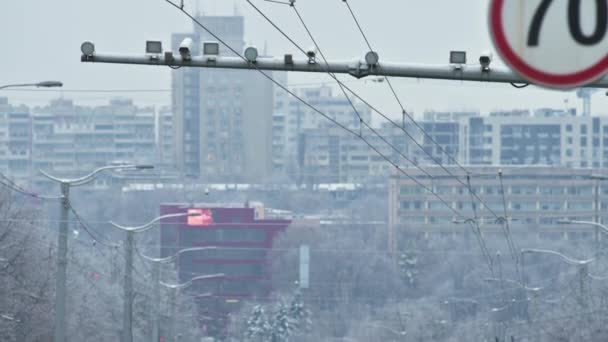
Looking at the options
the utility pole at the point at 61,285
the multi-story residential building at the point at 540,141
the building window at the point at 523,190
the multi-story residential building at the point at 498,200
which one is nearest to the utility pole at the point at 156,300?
the utility pole at the point at 61,285

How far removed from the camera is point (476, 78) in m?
18.3

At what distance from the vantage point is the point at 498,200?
441 ft

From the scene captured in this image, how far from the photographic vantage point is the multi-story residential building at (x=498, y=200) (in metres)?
130

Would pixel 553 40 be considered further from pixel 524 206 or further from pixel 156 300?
pixel 524 206

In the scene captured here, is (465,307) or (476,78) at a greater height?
(476,78)

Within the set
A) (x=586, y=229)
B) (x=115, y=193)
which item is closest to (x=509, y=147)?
(x=115, y=193)

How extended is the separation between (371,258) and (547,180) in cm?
2181

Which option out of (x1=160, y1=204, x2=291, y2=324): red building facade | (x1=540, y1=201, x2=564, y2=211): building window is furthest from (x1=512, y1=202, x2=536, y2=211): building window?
(x1=160, y1=204, x2=291, y2=324): red building facade

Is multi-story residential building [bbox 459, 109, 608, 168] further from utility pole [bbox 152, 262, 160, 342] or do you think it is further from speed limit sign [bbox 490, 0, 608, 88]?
speed limit sign [bbox 490, 0, 608, 88]

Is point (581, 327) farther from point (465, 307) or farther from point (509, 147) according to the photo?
Result: point (509, 147)

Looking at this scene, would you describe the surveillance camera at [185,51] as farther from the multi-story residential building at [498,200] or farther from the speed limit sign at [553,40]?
the multi-story residential building at [498,200]

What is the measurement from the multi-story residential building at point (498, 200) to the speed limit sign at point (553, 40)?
118 meters

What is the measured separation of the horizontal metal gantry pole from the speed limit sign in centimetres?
1024

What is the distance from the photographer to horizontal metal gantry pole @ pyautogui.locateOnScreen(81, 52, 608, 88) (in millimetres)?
18312
